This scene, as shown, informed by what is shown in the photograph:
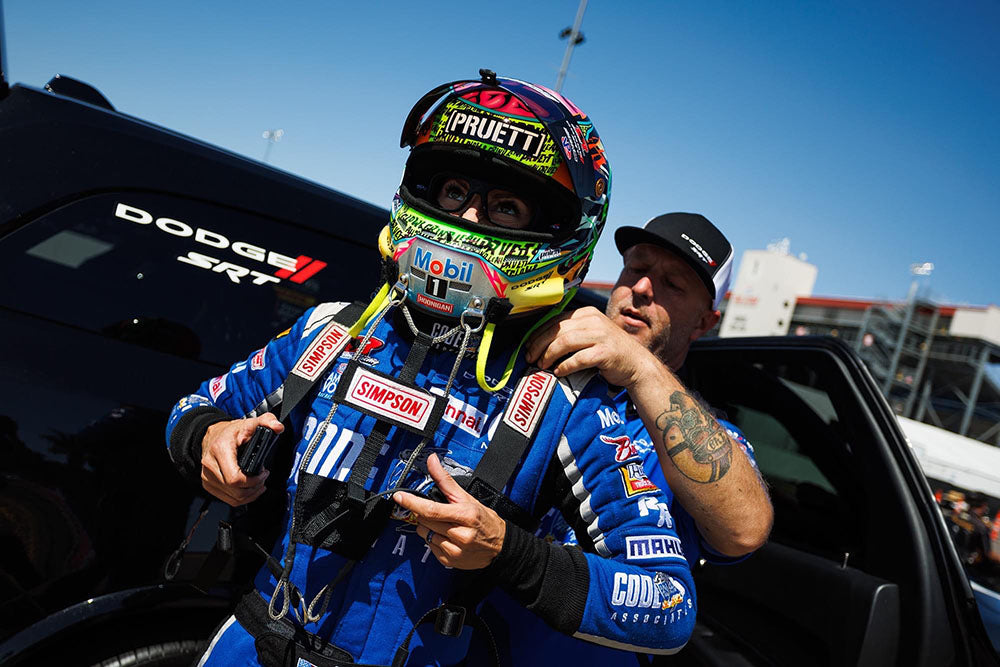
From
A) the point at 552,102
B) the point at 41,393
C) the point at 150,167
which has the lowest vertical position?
the point at 41,393

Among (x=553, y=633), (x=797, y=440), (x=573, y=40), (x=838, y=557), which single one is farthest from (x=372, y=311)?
(x=573, y=40)

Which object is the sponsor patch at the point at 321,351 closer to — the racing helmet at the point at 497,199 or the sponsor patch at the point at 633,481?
the racing helmet at the point at 497,199

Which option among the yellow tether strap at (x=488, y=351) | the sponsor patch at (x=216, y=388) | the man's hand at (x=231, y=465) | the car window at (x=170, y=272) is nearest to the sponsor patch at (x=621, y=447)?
the yellow tether strap at (x=488, y=351)

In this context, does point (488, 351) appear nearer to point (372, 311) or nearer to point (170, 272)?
point (372, 311)

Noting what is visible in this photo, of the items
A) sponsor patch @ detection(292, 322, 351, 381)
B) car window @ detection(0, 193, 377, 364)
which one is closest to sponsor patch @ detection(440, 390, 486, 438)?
sponsor patch @ detection(292, 322, 351, 381)

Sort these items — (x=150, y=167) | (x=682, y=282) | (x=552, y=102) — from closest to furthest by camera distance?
1. (x=552, y=102)
2. (x=150, y=167)
3. (x=682, y=282)

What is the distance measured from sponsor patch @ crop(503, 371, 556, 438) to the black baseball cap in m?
1.20

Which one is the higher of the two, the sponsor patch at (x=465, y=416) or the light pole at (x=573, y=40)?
the light pole at (x=573, y=40)

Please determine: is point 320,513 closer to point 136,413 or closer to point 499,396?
point 499,396

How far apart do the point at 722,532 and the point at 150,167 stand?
1.95 meters

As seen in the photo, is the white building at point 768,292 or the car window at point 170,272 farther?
the white building at point 768,292

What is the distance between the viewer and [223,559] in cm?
174

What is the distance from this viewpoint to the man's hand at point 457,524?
1.17m

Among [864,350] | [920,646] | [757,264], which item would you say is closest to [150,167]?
[920,646]
